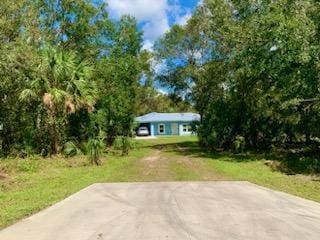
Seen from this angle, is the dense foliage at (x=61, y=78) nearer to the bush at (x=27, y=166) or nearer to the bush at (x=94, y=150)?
the bush at (x=94, y=150)

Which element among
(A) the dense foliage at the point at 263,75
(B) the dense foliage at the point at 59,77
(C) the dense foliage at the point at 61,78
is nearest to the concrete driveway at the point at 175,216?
(C) the dense foliage at the point at 61,78

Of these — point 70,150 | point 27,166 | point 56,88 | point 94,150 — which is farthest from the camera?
point 70,150

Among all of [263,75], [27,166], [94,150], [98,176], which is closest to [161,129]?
[263,75]

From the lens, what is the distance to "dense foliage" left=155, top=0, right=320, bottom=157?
21358 millimetres

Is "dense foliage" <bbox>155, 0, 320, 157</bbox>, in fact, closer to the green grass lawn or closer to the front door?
the green grass lawn

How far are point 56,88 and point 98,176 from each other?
799 cm

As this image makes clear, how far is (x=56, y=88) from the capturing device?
76.9 ft

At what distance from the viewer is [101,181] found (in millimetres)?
15508

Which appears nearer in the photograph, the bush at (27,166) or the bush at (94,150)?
the bush at (27,166)

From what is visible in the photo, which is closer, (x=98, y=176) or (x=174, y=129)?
(x=98, y=176)

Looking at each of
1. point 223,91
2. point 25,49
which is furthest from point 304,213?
point 223,91

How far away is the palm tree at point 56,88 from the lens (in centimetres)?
2291

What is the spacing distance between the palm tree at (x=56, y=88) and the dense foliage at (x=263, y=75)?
807 centimetres

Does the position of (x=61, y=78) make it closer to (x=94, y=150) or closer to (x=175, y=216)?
(x=94, y=150)
